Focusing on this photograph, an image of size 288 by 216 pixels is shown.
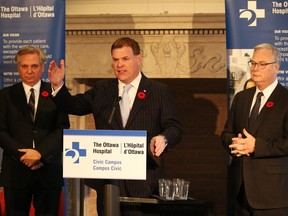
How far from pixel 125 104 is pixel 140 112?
108 mm

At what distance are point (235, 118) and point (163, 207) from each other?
167 cm

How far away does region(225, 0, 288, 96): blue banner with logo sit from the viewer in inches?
197

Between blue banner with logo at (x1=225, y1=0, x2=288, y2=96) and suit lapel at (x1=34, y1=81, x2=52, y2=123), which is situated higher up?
blue banner with logo at (x1=225, y1=0, x2=288, y2=96)

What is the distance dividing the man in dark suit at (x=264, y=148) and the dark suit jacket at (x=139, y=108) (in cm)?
40

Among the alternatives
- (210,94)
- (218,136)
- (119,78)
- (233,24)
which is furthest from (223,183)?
(119,78)

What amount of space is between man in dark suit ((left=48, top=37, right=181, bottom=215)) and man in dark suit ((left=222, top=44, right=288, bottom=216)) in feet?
1.37

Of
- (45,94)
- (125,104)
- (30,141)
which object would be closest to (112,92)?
(125,104)

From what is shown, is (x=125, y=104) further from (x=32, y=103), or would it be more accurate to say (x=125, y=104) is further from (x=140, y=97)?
(x=32, y=103)

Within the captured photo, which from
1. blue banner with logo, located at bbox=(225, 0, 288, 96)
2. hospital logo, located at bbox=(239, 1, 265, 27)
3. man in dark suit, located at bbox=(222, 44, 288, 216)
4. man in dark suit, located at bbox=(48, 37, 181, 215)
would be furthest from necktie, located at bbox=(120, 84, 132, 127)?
hospital logo, located at bbox=(239, 1, 265, 27)

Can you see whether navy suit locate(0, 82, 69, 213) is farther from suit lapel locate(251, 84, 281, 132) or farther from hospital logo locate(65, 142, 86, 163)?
suit lapel locate(251, 84, 281, 132)

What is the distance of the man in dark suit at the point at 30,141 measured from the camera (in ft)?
14.3

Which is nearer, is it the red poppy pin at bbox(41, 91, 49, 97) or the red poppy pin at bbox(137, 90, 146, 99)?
the red poppy pin at bbox(137, 90, 146, 99)

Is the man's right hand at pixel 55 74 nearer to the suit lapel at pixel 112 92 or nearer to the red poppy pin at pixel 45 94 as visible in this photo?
the suit lapel at pixel 112 92

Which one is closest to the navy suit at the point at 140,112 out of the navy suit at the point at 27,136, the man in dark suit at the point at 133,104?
the man in dark suit at the point at 133,104
